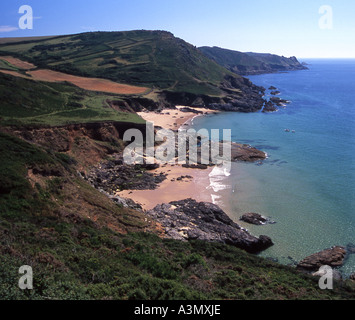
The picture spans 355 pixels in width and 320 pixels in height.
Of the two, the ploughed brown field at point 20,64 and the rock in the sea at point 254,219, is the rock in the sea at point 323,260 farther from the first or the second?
the ploughed brown field at point 20,64

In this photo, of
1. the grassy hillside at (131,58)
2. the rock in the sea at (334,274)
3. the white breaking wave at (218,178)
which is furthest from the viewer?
the grassy hillside at (131,58)

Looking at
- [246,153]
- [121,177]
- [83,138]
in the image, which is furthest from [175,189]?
[246,153]

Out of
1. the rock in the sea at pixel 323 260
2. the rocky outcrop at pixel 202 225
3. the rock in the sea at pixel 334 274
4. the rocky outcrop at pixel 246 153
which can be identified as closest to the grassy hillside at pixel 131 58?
the rocky outcrop at pixel 246 153

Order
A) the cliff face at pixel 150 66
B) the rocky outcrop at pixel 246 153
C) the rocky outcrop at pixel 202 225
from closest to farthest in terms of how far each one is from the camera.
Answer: the rocky outcrop at pixel 202 225, the rocky outcrop at pixel 246 153, the cliff face at pixel 150 66

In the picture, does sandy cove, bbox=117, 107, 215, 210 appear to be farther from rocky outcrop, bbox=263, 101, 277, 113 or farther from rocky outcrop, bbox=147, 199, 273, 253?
rocky outcrop, bbox=263, 101, 277, 113

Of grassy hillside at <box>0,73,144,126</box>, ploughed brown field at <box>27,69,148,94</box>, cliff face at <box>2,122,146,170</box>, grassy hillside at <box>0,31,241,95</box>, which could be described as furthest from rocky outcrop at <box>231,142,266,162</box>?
grassy hillside at <box>0,31,241,95</box>

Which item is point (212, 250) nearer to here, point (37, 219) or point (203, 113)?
point (37, 219)
